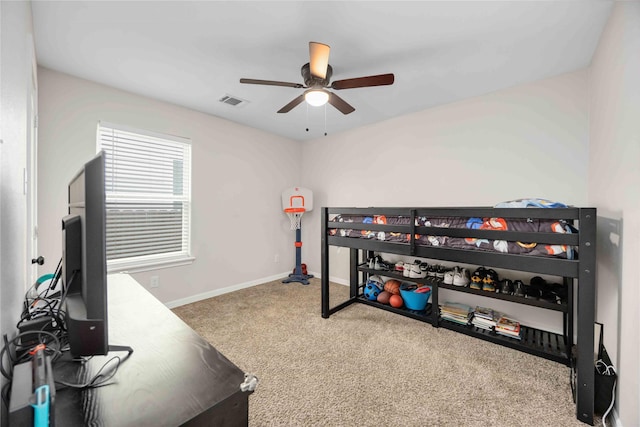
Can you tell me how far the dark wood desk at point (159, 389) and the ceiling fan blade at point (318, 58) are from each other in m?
1.70

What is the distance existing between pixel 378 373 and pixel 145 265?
254cm

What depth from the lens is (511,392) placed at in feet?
5.65

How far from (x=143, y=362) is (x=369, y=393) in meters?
1.40

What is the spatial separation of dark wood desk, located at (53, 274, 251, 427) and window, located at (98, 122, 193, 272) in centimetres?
215

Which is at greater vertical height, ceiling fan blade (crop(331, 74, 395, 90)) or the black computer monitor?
ceiling fan blade (crop(331, 74, 395, 90))

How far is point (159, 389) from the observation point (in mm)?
714

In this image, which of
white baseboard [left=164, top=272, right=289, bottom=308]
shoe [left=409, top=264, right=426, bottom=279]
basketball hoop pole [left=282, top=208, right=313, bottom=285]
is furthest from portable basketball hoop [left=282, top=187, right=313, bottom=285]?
shoe [left=409, top=264, right=426, bottom=279]

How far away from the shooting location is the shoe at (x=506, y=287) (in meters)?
2.27

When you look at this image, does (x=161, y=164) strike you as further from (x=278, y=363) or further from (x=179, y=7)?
(x=278, y=363)

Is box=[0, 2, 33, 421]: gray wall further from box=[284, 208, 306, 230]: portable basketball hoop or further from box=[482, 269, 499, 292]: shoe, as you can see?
box=[284, 208, 306, 230]: portable basketball hoop

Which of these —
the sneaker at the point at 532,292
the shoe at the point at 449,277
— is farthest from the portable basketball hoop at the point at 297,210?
the sneaker at the point at 532,292

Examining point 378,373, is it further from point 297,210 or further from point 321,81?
point 297,210

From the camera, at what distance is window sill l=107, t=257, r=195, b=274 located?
2.68 meters

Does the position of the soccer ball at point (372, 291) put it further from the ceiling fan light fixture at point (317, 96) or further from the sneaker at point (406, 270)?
the ceiling fan light fixture at point (317, 96)
